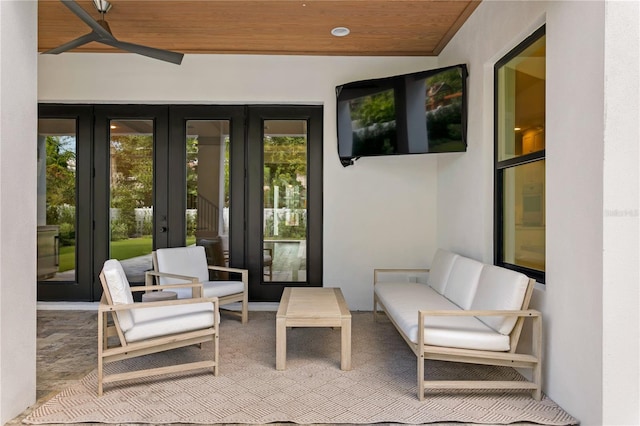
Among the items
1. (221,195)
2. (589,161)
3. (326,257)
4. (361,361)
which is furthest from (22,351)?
(589,161)

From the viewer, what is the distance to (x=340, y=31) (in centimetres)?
437

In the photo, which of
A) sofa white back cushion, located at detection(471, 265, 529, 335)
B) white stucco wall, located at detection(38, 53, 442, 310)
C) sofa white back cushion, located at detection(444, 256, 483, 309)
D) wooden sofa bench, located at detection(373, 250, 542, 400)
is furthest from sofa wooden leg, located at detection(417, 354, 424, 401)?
white stucco wall, located at detection(38, 53, 442, 310)

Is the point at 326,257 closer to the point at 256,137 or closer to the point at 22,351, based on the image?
the point at 256,137

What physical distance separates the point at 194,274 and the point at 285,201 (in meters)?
1.47

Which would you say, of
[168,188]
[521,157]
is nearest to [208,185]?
[168,188]

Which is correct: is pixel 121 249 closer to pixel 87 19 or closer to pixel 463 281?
pixel 87 19

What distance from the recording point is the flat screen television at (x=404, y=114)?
4012mm

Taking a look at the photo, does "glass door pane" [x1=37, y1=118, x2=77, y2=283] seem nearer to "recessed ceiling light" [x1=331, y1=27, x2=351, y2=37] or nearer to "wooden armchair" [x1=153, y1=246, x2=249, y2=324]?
"wooden armchair" [x1=153, y1=246, x2=249, y2=324]

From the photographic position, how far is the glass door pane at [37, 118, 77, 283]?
5180mm

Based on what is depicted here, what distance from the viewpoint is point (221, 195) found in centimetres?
522

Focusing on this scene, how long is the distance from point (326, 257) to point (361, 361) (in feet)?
6.42

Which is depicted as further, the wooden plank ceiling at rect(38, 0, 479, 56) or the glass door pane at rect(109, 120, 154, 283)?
the glass door pane at rect(109, 120, 154, 283)

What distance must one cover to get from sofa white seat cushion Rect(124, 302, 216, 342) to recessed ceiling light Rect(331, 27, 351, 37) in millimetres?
3156
